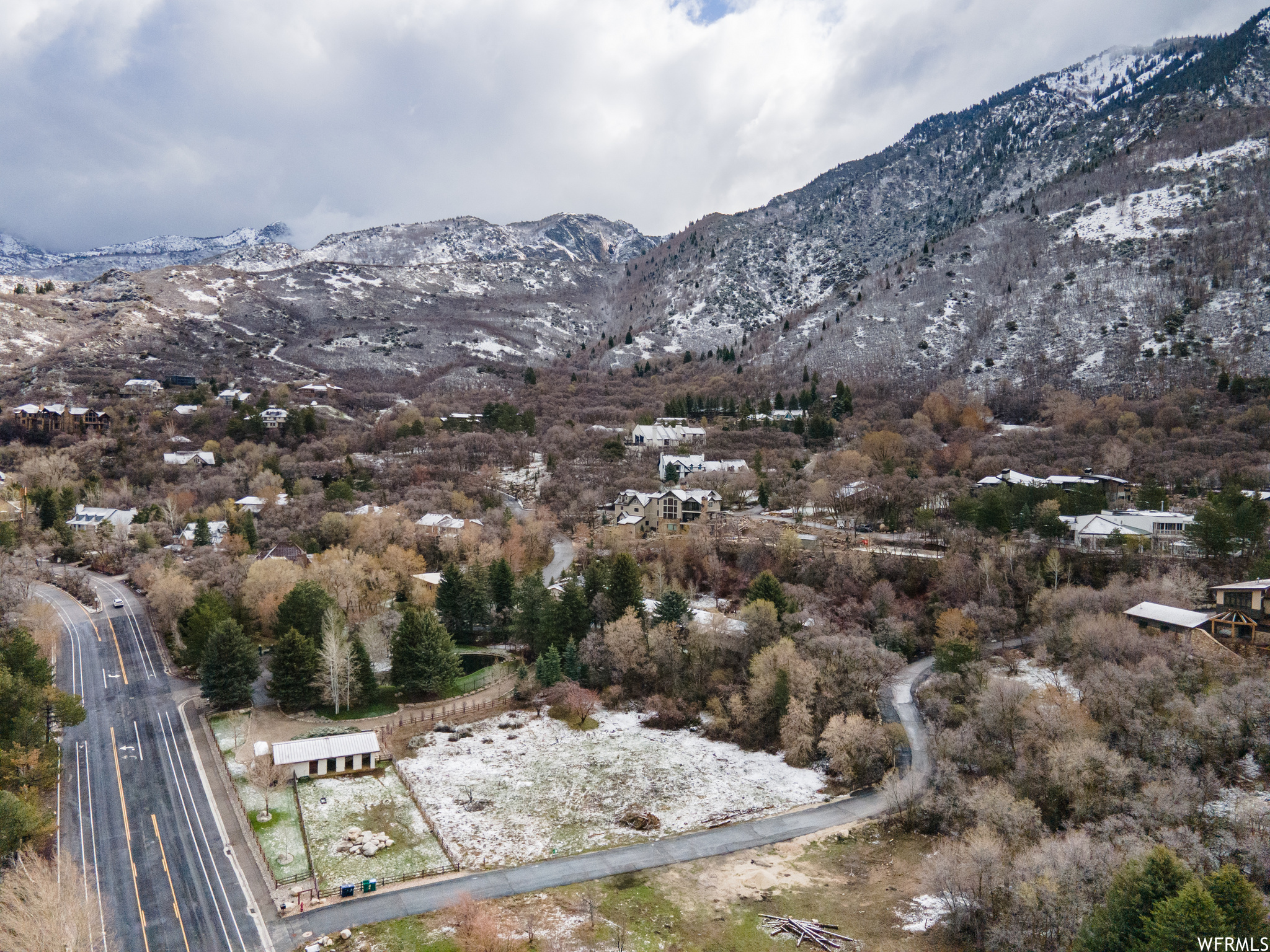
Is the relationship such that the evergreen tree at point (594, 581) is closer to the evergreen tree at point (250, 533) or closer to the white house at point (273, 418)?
the evergreen tree at point (250, 533)

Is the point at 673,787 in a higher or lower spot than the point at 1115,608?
lower

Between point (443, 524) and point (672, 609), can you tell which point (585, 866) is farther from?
point (443, 524)

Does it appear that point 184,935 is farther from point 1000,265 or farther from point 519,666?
point 1000,265

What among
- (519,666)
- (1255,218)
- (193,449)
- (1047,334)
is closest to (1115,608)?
(519,666)

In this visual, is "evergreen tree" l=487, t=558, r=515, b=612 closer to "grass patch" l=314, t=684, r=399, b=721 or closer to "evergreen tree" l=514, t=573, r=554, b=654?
"evergreen tree" l=514, t=573, r=554, b=654

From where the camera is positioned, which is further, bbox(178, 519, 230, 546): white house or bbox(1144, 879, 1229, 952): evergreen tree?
bbox(178, 519, 230, 546): white house

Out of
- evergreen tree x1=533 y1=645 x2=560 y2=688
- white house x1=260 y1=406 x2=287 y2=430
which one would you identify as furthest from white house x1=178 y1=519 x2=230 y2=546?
evergreen tree x1=533 y1=645 x2=560 y2=688
